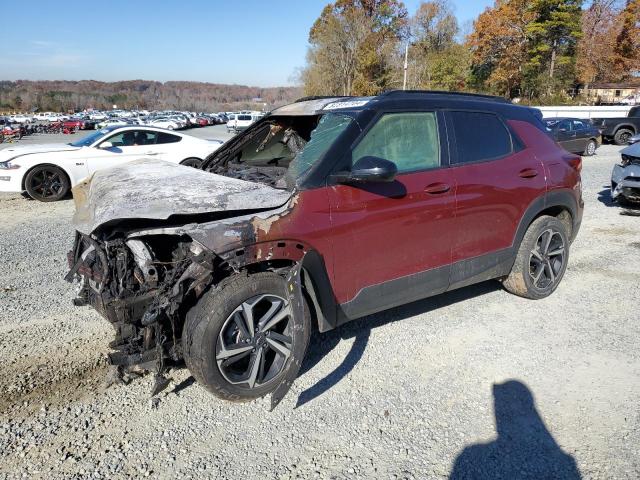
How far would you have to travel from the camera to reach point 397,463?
256cm

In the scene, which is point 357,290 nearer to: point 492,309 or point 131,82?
point 492,309

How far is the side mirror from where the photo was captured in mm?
2973

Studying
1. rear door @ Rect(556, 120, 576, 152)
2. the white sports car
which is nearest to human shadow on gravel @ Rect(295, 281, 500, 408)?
the white sports car

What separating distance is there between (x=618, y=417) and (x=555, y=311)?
1.59 meters

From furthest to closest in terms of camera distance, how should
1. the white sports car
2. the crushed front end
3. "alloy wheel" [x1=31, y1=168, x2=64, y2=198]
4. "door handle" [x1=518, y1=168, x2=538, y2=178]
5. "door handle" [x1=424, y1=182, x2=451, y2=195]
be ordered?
1. "alloy wheel" [x1=31, y1=168, x2=64, y2=198]
2. the white sports car
3. "door handle" [x1=518, y1=168, x2=538, y2=178]
4. "door handle" [x1=424, y1=182, x2=451, y2=195]
5. the crushed front end

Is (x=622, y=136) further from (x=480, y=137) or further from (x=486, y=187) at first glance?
(x=486, y=187)

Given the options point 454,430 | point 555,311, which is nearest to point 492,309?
point 555,311

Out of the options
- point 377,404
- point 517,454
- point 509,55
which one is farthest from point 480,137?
point 509,55

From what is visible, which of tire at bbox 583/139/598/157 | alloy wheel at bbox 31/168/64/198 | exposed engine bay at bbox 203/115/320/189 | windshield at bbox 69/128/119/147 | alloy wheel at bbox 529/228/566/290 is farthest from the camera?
tire at bbox 583/139/598/157

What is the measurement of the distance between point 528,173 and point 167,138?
29.2ft

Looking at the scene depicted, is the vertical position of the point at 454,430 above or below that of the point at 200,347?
below

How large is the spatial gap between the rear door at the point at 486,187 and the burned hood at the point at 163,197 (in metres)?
1.56

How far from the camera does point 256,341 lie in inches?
116

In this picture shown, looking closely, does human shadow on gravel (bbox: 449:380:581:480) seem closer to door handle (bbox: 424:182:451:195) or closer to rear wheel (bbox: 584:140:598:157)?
door handle (bbox: 424:182:451:195)
